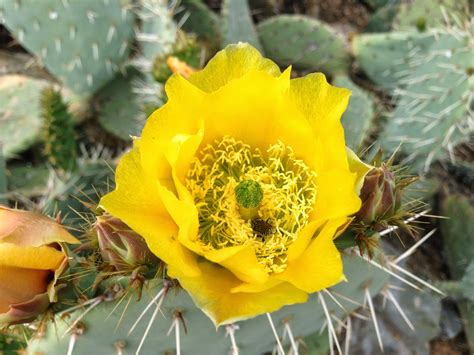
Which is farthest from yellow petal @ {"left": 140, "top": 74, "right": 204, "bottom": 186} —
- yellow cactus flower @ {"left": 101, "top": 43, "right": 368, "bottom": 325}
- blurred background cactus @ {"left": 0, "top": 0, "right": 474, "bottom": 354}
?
blurred background cactus @ {"left": 0, "top": 0, "right": 474, "bottom": 354}

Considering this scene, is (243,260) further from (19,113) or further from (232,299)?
(19,113)

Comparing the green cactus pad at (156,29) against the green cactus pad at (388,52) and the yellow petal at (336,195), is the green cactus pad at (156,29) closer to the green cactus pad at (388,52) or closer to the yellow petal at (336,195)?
the green cactus pad at (388,52)

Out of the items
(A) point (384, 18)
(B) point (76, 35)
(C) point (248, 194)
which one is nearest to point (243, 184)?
(C) point (248, 194)

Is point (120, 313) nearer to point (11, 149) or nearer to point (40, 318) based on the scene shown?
point (40, 318)

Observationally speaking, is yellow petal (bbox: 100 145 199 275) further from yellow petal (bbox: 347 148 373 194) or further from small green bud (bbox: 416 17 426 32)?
small green bud (bbox: 416 17 426 32)

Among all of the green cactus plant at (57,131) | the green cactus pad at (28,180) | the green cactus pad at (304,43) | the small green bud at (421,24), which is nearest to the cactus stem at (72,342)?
the green cactus plant at (57,131)
